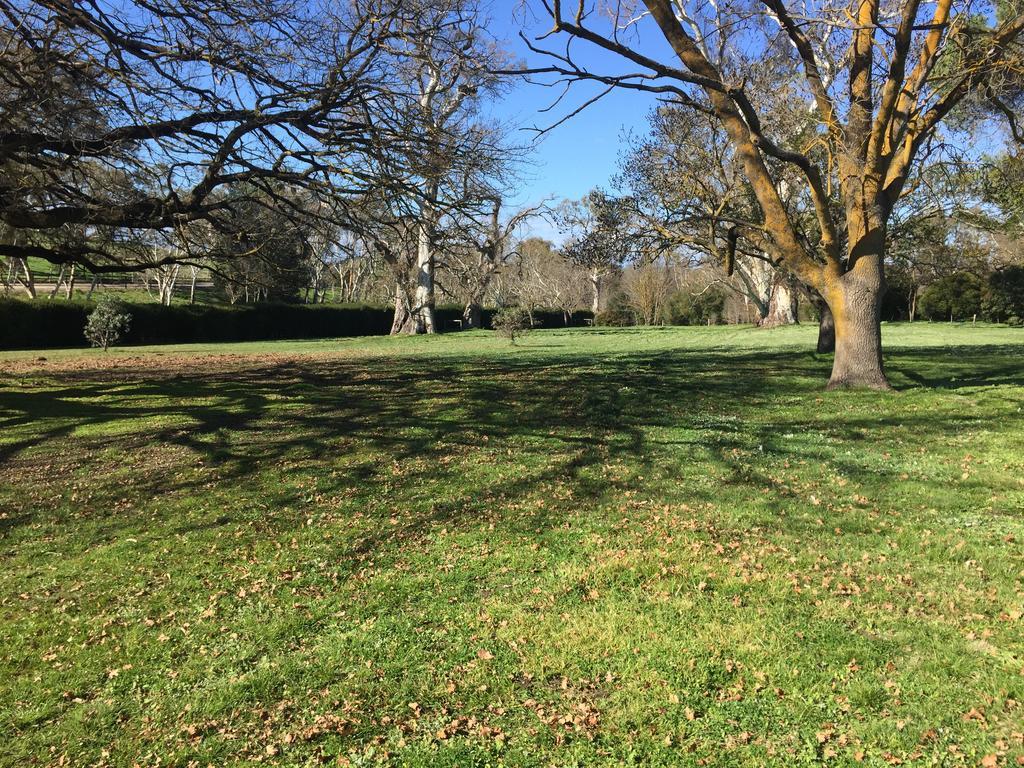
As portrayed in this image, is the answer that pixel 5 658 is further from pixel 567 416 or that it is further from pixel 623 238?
pixel 623 238

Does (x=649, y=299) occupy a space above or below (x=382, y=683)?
above

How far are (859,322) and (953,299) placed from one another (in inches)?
1720

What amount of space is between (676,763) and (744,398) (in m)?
9.53

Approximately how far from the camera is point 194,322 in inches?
1271

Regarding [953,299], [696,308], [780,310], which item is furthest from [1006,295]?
[696,308]

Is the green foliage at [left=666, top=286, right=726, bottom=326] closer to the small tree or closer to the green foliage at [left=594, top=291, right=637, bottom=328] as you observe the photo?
the green foliage at [left=594, top=291, right=637, bottom=328]

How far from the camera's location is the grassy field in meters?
2.94

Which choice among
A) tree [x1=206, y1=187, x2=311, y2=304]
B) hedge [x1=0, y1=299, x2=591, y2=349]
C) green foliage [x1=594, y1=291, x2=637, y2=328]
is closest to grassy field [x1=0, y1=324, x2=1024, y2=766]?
tree [x1=206, y1=187, x2=311, y2=304]

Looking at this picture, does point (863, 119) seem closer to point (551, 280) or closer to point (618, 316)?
point (618, 316)

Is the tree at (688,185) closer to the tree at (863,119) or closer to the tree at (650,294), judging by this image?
the tree at (863,119)

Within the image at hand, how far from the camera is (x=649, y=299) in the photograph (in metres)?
58.6

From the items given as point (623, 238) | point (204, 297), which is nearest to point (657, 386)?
point (623, 238)

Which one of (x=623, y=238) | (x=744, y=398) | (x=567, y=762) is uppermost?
(x=623, y=238)

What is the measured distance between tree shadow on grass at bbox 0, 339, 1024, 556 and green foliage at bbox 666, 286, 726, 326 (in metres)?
44.8
